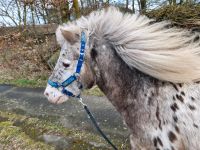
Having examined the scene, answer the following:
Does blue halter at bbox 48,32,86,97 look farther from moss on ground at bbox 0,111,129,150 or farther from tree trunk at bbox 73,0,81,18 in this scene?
tree trunk at bbox 73,0,81,18

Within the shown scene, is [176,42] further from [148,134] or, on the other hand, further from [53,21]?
[53,21]

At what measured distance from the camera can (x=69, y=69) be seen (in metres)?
2.62

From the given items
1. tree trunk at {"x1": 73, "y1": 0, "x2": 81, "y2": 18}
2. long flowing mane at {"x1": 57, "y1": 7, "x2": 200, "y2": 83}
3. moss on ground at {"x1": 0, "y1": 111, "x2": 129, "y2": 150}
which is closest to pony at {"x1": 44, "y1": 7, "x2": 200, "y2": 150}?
long flowing mane at {"x1": 57, "y1": 7, "x2": 200, "y2": 83}

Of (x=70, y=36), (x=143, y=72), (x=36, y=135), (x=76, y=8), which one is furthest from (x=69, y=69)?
(x=76, y=8)

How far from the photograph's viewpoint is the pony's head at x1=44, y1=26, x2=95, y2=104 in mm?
2529

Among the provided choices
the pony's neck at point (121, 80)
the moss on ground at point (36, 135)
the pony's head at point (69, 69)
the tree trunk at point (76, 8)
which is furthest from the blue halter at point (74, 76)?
the tree trunk at point (76, 8)

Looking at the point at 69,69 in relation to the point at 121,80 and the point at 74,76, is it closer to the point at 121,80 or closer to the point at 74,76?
the point at 74,76

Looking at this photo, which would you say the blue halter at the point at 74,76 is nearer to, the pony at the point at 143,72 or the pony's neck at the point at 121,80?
the pony at the point at 143,72

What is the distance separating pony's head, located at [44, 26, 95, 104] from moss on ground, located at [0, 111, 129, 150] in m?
1.82

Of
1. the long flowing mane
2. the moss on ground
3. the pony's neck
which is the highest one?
the long flowing mane

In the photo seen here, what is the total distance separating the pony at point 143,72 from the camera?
2293 millimetres

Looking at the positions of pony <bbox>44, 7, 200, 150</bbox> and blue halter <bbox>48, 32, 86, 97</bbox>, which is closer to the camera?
pony <bbox>44, 7, 200, 150</bbox>

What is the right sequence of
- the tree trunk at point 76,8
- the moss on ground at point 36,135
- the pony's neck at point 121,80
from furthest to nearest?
the tree trunk at point 76,8
the moss on ground at point 36,135
the pony's neck at point 121,80

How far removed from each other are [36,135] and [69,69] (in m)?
2.73
